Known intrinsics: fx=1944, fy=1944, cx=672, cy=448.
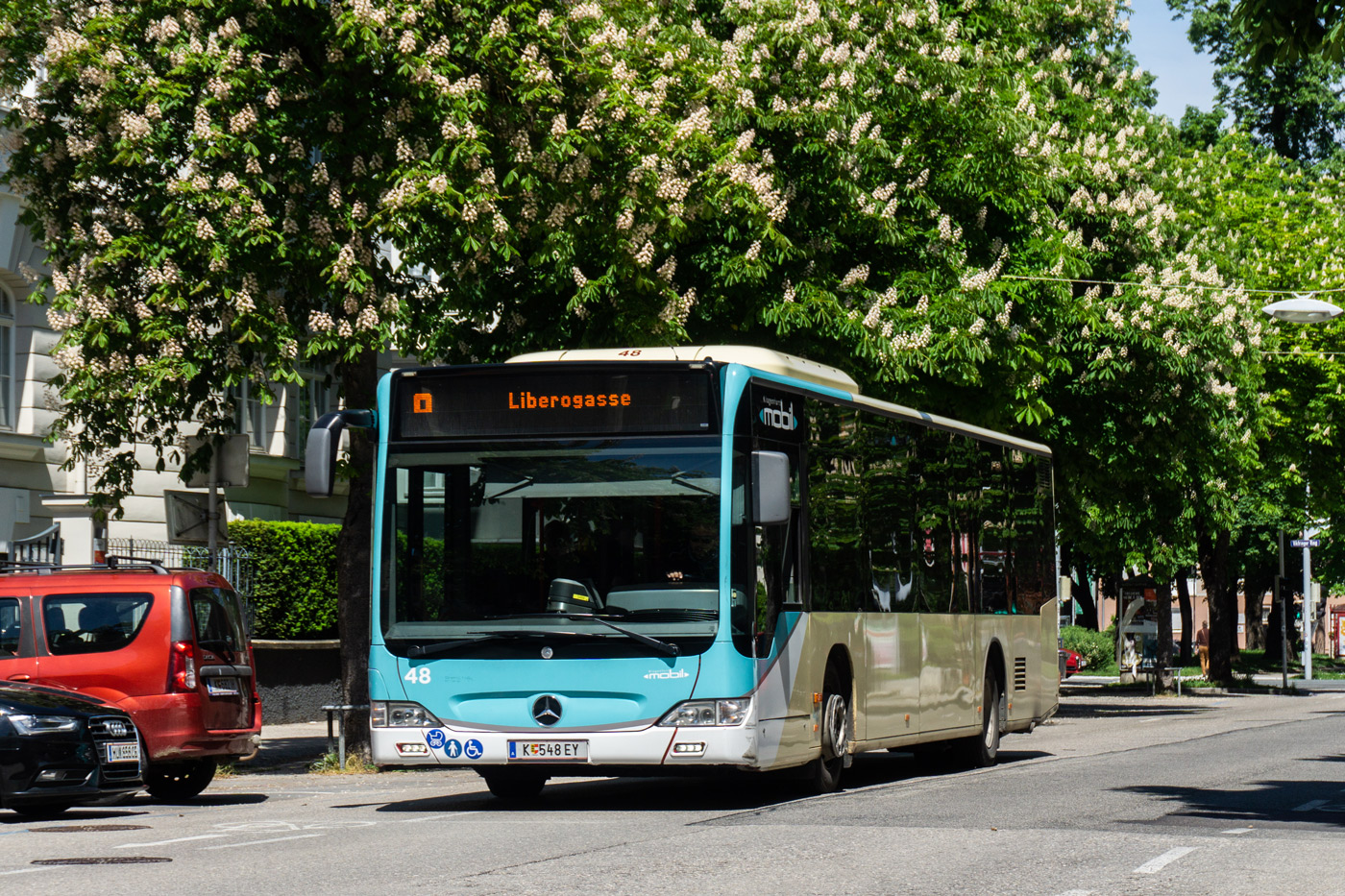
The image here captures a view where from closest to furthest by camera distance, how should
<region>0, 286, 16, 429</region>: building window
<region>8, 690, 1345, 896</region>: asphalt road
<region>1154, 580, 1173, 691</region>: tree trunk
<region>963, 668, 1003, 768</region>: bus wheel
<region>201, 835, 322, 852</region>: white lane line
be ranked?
<region>8, 690, 1345, 896</region>: asphalt road, <region>201, 835, 322, 852</region>: white lane line, <region>963, 668, 1003, 768</region>: bus wheel, <region>0, 286, 16, 429</region>: building window, <region>1154, 580, 1173, 691</region>: tree trunk

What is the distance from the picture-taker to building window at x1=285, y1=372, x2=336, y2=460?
3306 cm

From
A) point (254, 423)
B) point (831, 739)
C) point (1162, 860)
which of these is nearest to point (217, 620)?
point (831, 739)

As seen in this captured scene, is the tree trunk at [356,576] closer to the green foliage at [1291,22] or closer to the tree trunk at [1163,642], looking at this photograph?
the green foliage at [1291,22]

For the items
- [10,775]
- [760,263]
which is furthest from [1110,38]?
[10,775]

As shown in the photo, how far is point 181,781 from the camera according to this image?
53.8 ft

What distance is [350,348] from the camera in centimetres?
1741

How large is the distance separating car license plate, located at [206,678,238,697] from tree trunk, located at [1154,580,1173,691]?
33.4 m

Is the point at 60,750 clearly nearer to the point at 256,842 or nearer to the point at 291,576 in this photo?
the point at 256,842

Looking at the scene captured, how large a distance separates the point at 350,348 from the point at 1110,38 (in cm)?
1822

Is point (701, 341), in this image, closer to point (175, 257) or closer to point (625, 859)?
point (175, 257)

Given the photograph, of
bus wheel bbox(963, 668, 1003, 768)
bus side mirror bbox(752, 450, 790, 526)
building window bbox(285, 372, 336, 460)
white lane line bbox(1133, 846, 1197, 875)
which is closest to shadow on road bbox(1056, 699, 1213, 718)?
building window bbox(285, 372, 336, 460)

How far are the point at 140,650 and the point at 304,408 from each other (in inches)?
743

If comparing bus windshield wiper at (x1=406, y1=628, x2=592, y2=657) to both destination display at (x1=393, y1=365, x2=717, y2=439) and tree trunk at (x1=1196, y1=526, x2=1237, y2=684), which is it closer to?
destination display at (x1=393, y1=365, x2=717, y2=439)

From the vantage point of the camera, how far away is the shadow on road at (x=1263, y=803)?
13.0 meters
